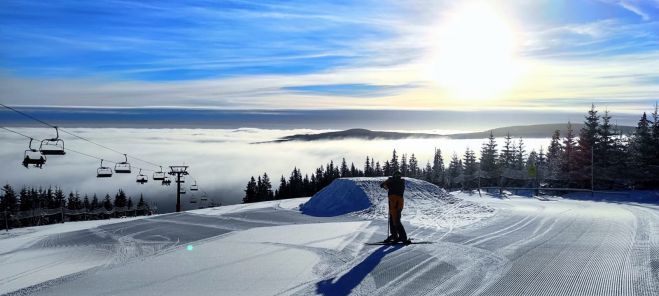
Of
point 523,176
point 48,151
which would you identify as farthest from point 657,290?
point 523,176

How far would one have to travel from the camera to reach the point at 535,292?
27.0ft

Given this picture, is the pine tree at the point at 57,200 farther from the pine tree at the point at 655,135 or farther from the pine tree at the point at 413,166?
the pine tree at the point at 655,135

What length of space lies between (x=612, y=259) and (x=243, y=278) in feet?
25.1

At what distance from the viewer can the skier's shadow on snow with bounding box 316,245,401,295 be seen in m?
8.49

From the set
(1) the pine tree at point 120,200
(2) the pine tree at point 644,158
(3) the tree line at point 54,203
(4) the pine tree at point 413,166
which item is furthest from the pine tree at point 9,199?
(2) the pine tree at point 644,158

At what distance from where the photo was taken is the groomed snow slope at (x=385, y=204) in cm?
2106

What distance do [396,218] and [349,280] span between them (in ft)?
14.9

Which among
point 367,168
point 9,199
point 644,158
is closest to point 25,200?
point 9,199

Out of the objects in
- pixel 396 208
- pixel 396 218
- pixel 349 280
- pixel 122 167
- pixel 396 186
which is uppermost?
pixel 122 167

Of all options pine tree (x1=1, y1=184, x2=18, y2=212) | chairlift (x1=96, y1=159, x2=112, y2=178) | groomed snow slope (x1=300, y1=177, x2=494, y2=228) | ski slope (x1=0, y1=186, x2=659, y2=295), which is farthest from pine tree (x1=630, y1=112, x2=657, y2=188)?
pine tree (x1=1, y1=184, x2=18, y2=212)

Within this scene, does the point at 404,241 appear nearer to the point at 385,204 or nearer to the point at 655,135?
the point at 385,204

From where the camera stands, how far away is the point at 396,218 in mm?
13500

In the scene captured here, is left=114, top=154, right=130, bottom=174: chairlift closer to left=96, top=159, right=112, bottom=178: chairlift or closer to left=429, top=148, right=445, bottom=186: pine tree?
left=96, top=159, right=112, bottom=178: chairlift

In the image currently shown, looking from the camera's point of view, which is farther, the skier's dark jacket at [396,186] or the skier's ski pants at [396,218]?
the skier's dark jacket at [396,186]
